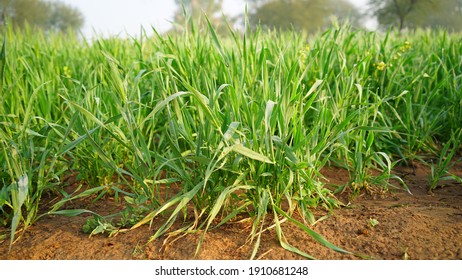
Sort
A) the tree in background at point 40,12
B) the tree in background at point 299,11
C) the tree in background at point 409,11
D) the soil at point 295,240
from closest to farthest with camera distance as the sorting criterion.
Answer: the soil at point 295,240, the tree in background at point 40,12, the tree in background at point 299,11, the tree in background at point 409,11

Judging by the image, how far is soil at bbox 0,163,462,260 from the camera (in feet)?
4.80

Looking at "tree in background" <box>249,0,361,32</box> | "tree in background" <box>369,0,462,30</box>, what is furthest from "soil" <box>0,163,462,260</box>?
"tree in background" <box>369,0,462,30</box>

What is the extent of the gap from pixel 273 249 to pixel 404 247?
38cm

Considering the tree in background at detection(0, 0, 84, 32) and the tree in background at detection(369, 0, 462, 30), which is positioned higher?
the tree in background at detection(0, 0, 84, 32)

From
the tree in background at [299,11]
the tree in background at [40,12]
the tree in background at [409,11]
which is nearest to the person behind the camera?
the tree in background at [40,12]

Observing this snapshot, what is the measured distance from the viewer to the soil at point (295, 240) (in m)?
1.46

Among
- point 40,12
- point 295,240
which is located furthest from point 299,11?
point 295,240

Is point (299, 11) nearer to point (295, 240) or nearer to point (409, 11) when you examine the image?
point (409, 11)

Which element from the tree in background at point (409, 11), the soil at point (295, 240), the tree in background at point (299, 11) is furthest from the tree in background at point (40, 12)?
the soil at point (295, 240)

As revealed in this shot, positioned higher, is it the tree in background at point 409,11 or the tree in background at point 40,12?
the tree in background at point 40,12

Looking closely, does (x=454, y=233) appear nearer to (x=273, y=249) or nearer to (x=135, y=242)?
(x=273, y=249)

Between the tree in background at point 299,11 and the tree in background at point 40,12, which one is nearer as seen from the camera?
the tree in background at point 40,12

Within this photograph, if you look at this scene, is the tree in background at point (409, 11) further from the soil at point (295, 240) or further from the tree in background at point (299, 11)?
the soil at point (295, 240)

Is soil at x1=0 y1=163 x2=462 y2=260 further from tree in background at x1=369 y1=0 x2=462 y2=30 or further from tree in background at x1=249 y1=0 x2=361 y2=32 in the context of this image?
tree in background at x1=369 y1=0 x2=462 y2=30
